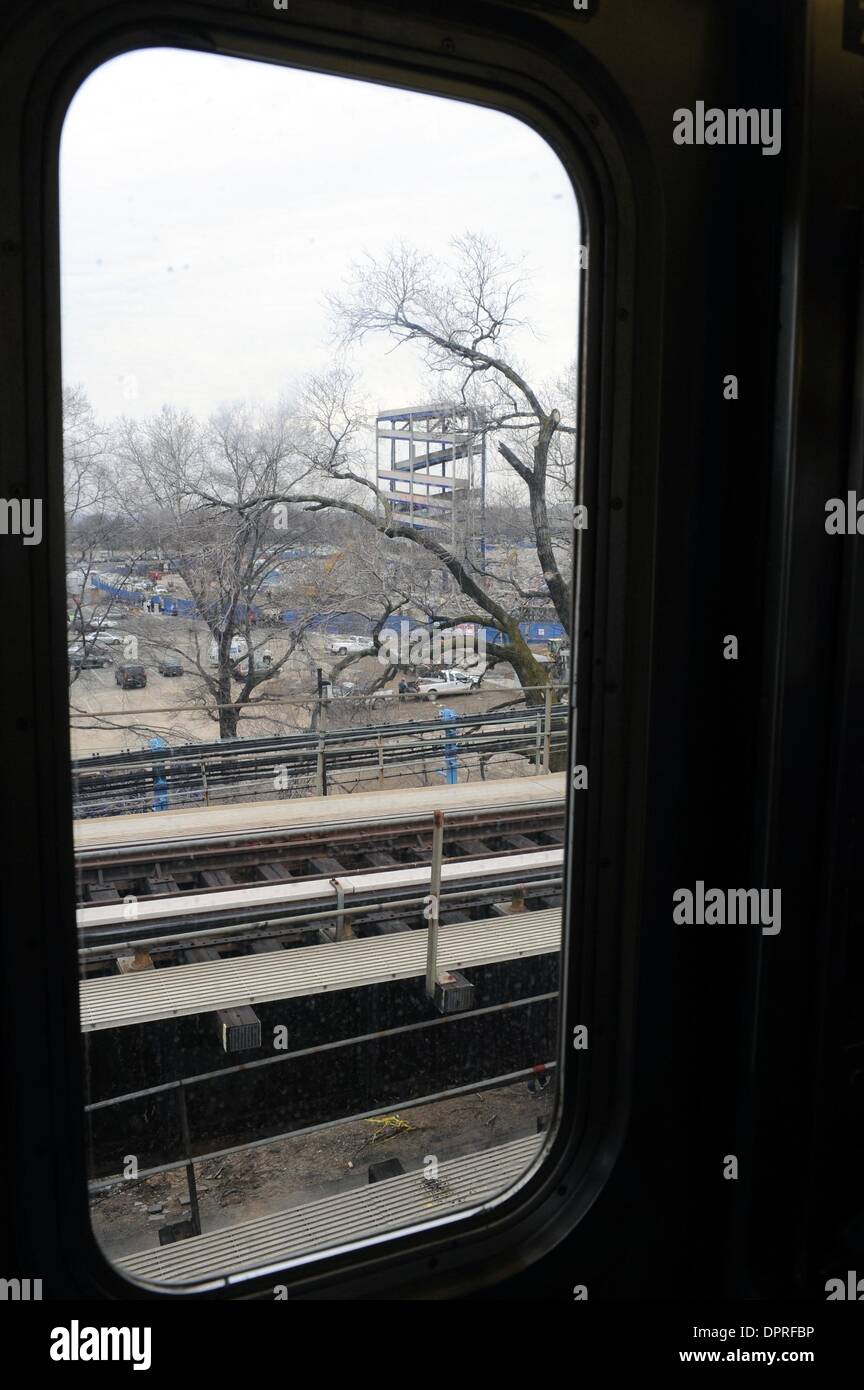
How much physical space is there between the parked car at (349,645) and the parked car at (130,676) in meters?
0.29

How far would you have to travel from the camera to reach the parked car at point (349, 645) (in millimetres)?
1638

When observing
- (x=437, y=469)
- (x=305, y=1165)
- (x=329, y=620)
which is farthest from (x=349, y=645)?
(x=305, y=1165)

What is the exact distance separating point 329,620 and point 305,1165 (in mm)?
859

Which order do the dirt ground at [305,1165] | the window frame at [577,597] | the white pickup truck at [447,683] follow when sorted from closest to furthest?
the window frame at [577,597] < the dirt ground at [305,1165] < the white pickup truck at [447,683]

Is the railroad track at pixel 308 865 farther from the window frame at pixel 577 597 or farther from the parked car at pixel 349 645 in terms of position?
the parked car at pixel 349 645

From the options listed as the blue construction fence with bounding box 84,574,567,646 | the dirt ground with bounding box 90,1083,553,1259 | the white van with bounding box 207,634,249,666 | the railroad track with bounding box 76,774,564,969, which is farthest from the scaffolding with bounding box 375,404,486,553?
the dirt ground with bounding box 90,1083,553,1259

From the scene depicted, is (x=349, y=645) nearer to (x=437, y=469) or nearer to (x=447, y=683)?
(x=447, y=683)

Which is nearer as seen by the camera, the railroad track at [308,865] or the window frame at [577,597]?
the window frame at [577,597]

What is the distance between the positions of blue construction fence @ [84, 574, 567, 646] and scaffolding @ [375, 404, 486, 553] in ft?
0.48

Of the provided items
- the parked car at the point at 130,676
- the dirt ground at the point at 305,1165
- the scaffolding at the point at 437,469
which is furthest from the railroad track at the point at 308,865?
the scaffolding at the point at 437,469

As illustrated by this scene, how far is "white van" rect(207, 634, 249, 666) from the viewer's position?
5.05ft

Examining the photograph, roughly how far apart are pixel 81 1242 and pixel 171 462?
105cm

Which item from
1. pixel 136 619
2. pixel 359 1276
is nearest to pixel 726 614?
pixel 136 619

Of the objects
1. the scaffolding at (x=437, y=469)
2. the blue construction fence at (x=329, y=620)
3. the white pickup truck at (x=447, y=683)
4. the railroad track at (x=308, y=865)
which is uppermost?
the scaffolding at (x=437, y=469)
